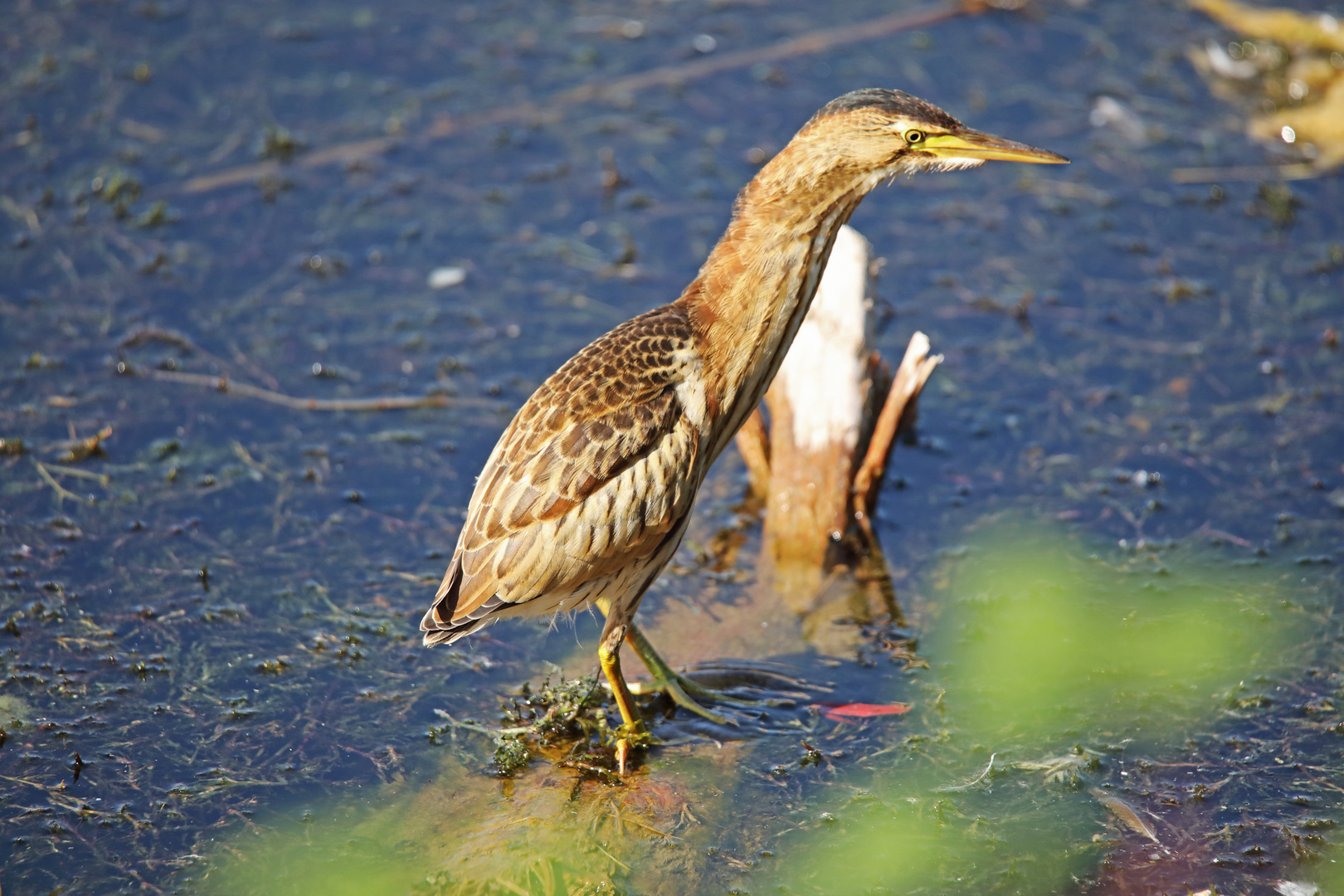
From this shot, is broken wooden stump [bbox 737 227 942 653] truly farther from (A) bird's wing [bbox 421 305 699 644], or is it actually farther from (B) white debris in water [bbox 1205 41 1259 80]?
(B) white debris in water [bbox 1205 41 1259 80]

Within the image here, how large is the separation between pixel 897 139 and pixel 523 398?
258cm

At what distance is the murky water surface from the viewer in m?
4.07

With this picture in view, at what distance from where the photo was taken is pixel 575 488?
3973mm

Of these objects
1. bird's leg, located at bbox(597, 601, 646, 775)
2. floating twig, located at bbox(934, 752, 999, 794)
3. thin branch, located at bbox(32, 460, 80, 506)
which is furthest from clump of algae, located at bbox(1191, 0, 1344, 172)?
thin branch, located at bbox(32, 460, 80, 506)

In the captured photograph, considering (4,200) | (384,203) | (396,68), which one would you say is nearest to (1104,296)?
(384,203)

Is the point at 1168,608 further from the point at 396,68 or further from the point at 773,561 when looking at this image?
the point at 396,68

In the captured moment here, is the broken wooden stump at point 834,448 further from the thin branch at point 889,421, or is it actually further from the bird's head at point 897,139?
the bird's head at point 897,139

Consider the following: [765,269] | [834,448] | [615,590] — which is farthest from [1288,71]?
[615,590]

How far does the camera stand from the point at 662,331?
4.14 metres

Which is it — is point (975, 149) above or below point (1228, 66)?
above

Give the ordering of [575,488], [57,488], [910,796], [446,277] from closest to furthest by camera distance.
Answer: [575,488] < [910,796] < [57,488] < [446,277]

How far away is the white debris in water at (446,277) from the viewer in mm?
6555

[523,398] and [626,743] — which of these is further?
[523,398]

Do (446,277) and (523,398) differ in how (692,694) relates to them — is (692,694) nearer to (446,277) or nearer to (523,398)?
(523,398)
